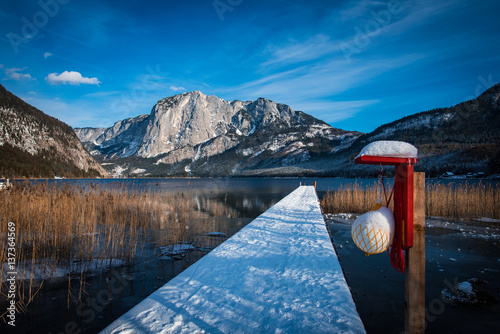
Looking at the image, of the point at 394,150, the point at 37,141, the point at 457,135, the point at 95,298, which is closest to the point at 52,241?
the point at 95,298

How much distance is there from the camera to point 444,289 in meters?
5.28

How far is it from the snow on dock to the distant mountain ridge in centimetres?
8761

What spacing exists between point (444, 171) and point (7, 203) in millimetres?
86314

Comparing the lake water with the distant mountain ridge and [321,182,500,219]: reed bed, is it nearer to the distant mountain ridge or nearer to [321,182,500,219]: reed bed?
[321,182,500,219]: reed bed

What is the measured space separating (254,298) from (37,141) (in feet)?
390

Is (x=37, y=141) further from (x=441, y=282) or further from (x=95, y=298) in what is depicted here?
(x=441, y=282)

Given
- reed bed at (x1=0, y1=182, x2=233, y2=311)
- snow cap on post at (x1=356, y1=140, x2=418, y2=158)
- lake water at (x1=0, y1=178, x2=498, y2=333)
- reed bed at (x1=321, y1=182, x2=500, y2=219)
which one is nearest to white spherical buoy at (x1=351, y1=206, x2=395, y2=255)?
snow cap on post at (x1=356, y1=140, x2=418, y2=158)

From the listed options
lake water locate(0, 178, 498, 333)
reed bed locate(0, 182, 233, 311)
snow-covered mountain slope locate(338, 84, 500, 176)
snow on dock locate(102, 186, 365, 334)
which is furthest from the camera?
snow-covered mountain slope locate(338, 84, 500, 176)

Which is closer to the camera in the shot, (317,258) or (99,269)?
(317,258)

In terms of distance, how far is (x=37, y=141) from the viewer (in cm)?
9231

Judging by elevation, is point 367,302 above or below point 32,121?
below

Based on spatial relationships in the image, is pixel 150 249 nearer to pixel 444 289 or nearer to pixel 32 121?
pixel 444 289

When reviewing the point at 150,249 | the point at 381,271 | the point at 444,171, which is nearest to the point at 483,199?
the point at 381,271

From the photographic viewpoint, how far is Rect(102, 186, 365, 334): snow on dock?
9.23 feet
